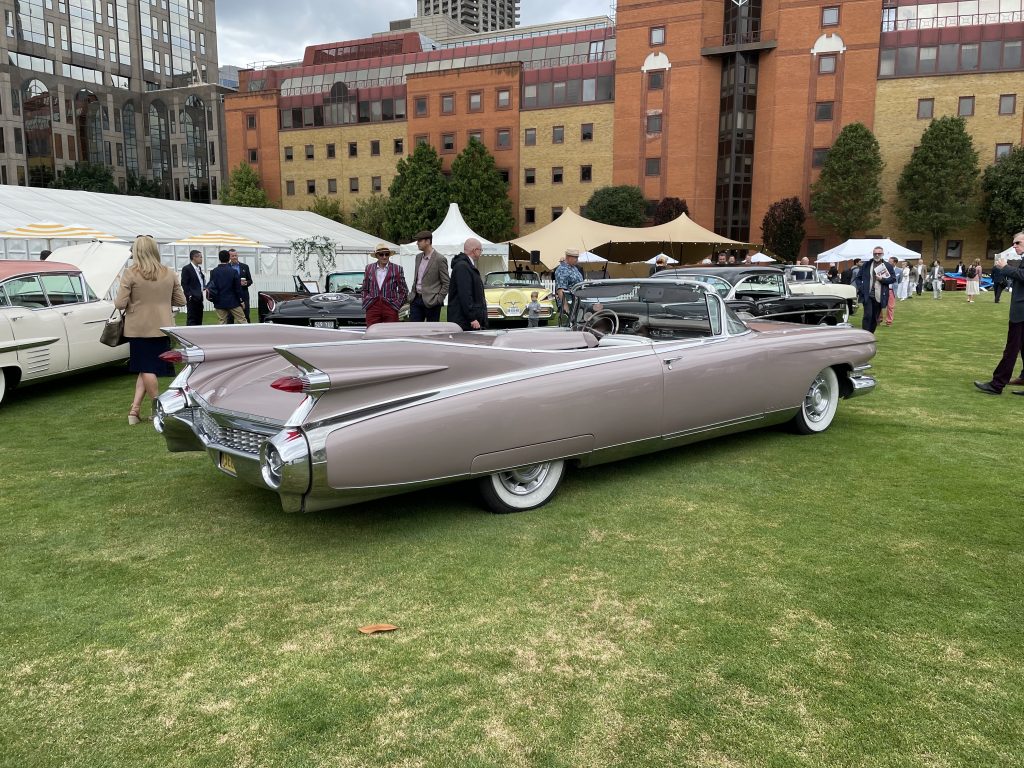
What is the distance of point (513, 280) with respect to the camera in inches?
672

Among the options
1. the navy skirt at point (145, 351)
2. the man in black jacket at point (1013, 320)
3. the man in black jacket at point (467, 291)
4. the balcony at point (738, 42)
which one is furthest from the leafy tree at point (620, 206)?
the navy skirt at point (145, 351)

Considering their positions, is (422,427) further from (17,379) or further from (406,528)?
(17,379)

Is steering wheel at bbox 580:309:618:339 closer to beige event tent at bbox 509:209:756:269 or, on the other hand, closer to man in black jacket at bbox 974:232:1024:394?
man in black jacket at bbox 974:232:1024:394

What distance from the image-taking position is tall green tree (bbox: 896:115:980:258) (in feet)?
135

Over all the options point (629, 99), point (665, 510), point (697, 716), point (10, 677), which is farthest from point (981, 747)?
point (629, 99)

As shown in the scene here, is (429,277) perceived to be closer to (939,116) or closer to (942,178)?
(942,178)

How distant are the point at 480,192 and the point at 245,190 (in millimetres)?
20906

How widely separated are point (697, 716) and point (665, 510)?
2.00m

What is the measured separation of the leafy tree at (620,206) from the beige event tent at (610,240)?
21.4 metres

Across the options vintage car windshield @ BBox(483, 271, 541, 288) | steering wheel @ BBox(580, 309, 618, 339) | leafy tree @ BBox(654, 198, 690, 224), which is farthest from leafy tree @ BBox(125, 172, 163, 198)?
steering wheel @ BBox(580, 309, 618, 339)

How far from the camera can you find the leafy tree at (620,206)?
1816 inches

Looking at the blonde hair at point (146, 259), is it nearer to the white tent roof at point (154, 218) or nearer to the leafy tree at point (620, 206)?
the white tent roof at point (154, 218)

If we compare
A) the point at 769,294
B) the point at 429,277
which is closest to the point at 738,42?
the point at 769,294

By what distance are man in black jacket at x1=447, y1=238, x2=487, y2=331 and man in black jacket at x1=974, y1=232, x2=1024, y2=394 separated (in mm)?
5219
